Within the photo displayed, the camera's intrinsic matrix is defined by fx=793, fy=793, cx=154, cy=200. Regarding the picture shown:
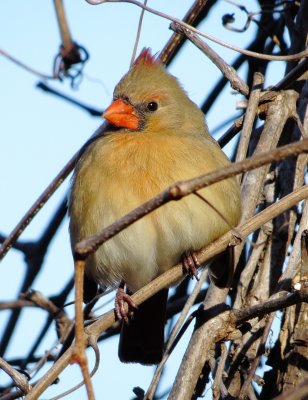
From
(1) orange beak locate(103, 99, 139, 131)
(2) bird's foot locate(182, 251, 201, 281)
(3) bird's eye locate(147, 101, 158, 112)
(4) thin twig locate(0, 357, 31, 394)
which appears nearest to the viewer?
(4) thin twig locate(0, 357, 31, 394)

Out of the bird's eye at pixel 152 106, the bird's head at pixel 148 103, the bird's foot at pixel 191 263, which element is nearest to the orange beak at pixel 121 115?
the bird's head at pixel 148 103

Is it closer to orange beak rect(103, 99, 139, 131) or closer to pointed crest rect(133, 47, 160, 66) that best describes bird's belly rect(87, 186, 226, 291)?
orange beak rect(103, 99, 139, 131)

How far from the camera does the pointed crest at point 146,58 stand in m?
4.07

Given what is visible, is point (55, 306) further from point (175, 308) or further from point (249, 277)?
point (249, 277)

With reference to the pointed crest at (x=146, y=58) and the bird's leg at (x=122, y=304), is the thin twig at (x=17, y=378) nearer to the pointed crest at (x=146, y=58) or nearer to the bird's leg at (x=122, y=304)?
the bird's leg at (x=122, y=304)

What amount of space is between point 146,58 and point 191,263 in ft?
3.91

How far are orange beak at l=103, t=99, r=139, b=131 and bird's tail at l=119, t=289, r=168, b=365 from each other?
2.84 feet

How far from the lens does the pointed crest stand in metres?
4.07

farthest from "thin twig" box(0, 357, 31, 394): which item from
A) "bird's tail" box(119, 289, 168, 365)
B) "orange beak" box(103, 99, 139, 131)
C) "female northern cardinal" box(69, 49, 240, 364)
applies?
"orange beak" box(103, 99, 139, 131)

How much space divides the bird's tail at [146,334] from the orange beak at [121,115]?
87 cm

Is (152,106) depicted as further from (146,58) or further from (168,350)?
(168,350)

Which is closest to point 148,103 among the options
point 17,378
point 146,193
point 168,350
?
point 146,193

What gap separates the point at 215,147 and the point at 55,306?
1.22 metres

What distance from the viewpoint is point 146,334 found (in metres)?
4.02
